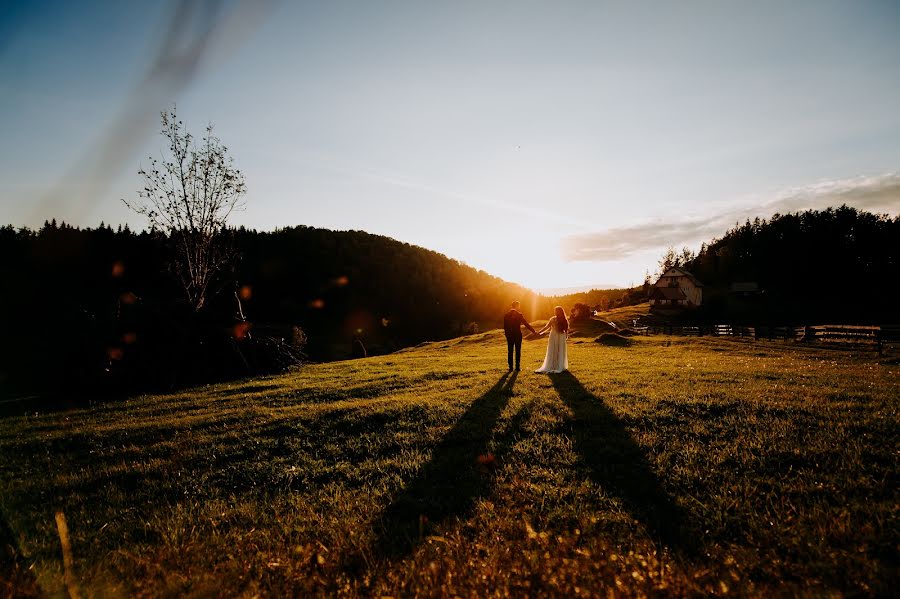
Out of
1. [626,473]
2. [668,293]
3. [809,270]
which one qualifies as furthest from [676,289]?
[626,473]

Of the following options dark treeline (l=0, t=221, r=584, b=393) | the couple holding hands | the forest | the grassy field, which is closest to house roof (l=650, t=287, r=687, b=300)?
the forest

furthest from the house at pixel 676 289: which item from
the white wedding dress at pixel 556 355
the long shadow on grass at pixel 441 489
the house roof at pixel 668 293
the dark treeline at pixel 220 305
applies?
the long shadow on grass at pixel 441 489

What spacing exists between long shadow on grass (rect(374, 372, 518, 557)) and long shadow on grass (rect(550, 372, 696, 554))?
1823mm

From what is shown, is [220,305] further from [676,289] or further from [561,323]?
[676,289]

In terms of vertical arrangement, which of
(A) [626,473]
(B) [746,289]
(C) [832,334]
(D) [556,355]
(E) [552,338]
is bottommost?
(C) [832,334]

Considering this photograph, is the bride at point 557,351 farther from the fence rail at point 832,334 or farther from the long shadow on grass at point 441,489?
the fence rail at point 832,334

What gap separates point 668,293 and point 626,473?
98783mm

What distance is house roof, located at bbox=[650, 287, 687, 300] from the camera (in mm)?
91250

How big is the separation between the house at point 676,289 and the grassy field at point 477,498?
89961mm

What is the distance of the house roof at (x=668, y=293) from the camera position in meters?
91.2

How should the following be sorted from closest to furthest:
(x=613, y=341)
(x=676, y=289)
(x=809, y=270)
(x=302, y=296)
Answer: (x=613, y=341), (x=676, y=289), (x=302, y=296), (x=809, y=270)

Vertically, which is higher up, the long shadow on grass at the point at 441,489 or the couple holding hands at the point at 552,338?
the couple holding hands at the point at 552,338

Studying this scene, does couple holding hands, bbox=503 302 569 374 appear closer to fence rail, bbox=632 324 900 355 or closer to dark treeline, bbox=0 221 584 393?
dark treeline, bbox=0 221 584 393

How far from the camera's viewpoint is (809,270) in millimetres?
96438
